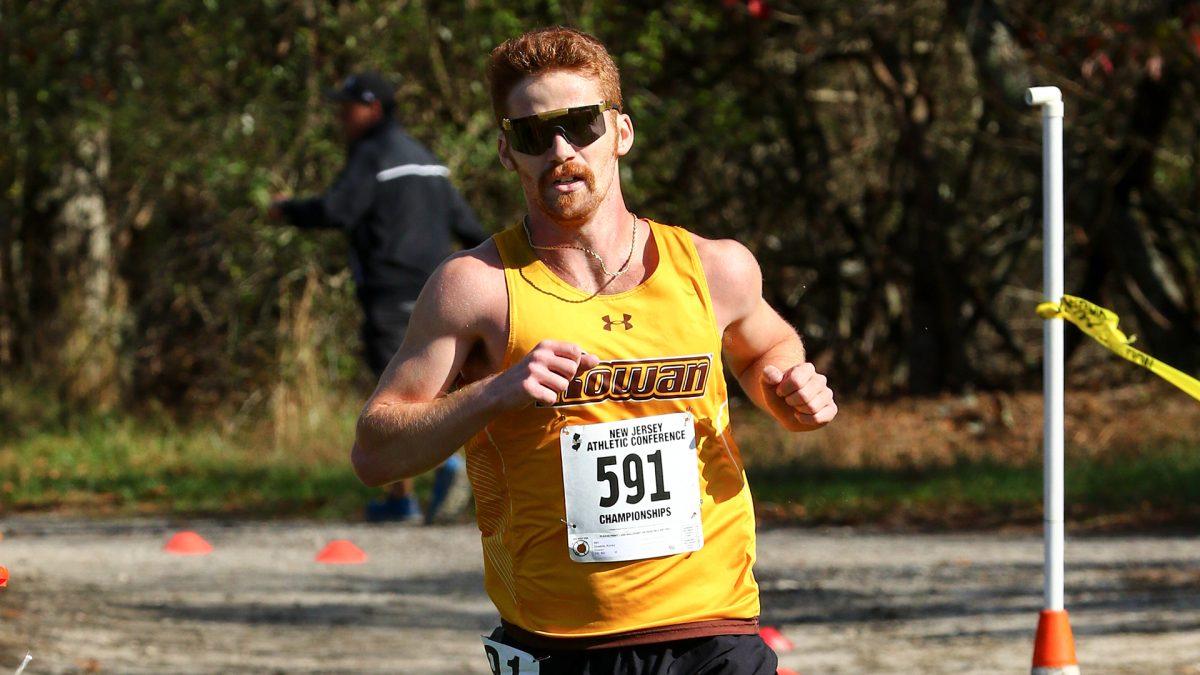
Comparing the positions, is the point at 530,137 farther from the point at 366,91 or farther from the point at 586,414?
the point at 366,91

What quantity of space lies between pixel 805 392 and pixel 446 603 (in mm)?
→ 4620

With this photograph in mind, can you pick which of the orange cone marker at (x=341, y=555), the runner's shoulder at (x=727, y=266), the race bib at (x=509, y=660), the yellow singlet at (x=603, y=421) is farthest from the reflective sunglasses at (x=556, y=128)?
the orange cone marker at (x=341, y=555)

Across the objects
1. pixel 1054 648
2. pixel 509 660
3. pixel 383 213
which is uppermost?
pixel 383 213

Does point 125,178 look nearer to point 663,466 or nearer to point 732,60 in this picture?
point 732,60

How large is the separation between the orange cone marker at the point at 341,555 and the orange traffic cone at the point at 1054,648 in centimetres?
468

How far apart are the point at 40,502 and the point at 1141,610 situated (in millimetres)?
7496

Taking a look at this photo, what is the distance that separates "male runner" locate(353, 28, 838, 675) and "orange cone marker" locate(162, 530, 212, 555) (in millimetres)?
6179

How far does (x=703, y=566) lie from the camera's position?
3447 mm

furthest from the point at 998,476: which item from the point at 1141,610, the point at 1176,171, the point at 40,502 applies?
the point at 40,502

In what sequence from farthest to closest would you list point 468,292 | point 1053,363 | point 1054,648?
point 1053,363 → point 1054,648 → point 468,292

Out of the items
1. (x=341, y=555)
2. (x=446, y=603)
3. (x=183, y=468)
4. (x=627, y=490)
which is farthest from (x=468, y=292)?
(x=183, y=468)

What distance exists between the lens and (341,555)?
29.2ft

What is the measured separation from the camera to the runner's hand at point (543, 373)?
122 inches

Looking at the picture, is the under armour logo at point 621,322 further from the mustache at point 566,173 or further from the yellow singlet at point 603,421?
the mustache at point 566,173
